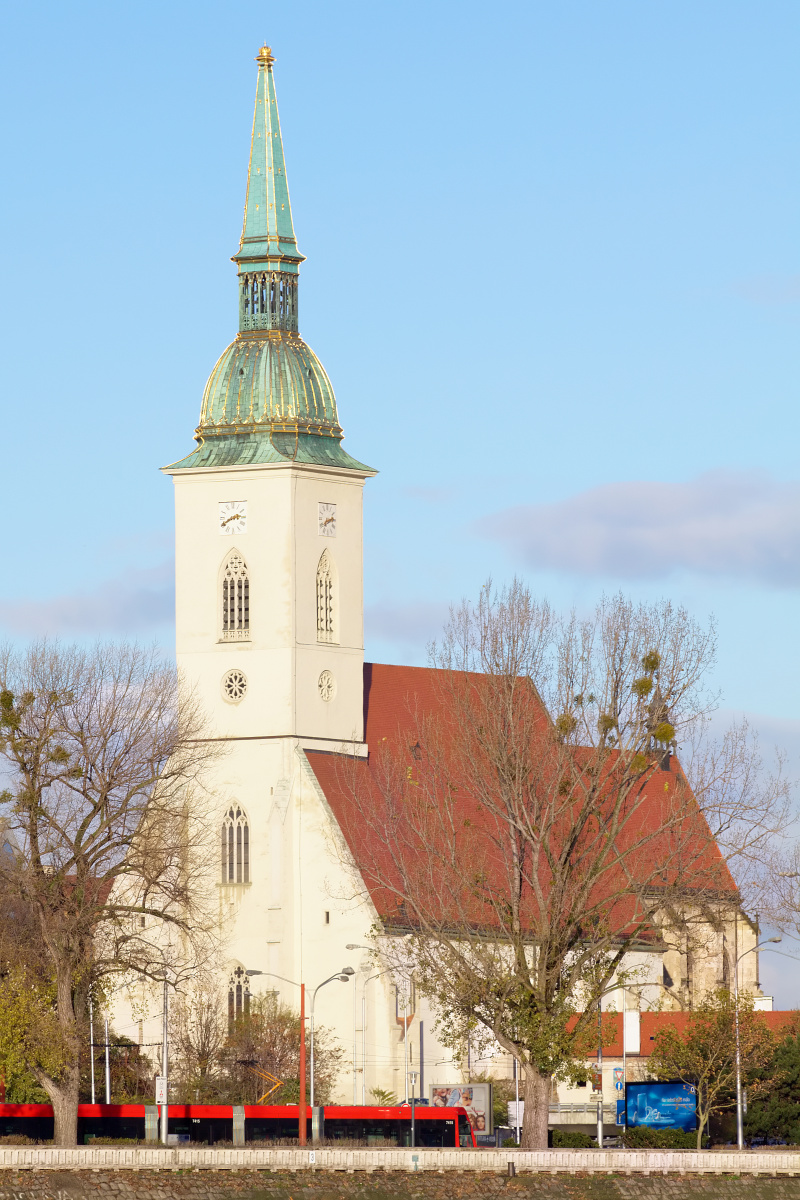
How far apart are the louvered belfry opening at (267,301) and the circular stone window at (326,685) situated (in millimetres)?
12252

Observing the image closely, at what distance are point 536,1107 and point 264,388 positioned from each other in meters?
37.3

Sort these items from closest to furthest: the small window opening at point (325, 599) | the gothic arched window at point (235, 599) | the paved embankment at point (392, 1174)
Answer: the paved embankment at point (392, 1174), the gothic arched window at point (235, 599), the small window opening at point (325, 599)

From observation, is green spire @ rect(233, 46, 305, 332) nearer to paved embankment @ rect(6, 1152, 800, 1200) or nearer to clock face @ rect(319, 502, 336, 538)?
clock face @ rect(319, 502, 336, 538)

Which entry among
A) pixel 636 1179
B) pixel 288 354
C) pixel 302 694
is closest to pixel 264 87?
Answer: pixel 288 354

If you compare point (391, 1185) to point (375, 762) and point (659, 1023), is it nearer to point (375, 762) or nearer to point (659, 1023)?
point (659, 1023)

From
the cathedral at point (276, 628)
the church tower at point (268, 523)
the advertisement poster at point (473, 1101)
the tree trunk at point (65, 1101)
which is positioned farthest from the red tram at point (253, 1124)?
the church tower at point (268, 523)

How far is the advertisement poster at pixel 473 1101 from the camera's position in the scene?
Result: 7712 centimetres

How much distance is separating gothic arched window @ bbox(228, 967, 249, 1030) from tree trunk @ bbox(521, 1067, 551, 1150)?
27.6 meters

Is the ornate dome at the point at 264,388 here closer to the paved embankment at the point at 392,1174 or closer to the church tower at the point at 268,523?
the church tower at the point at 268,523

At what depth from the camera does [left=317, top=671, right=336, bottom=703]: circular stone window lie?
96312 millimetres

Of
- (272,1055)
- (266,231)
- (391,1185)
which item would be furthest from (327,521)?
(391,1185)

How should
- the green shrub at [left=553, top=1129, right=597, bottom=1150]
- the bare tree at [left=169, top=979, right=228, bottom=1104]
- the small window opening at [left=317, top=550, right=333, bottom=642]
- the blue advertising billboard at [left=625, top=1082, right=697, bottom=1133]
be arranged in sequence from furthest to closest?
the small window opening at [left=317, top=550, right=333, bottom=642] < the bare tree at [left=169, top=979, right=228, bottom=1104] < the blue advertising billboard at [left=625, top=1082, right=697, bottom=1133] < the green shrub at [left=553, top=1129, right=597, bottom=1150]

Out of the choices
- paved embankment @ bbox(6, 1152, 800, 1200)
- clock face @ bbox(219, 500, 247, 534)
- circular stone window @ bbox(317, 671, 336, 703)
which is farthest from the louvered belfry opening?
paved embankment @ bbox(6, 1152, 800, 1200)

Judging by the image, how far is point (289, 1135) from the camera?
72.9 meters
